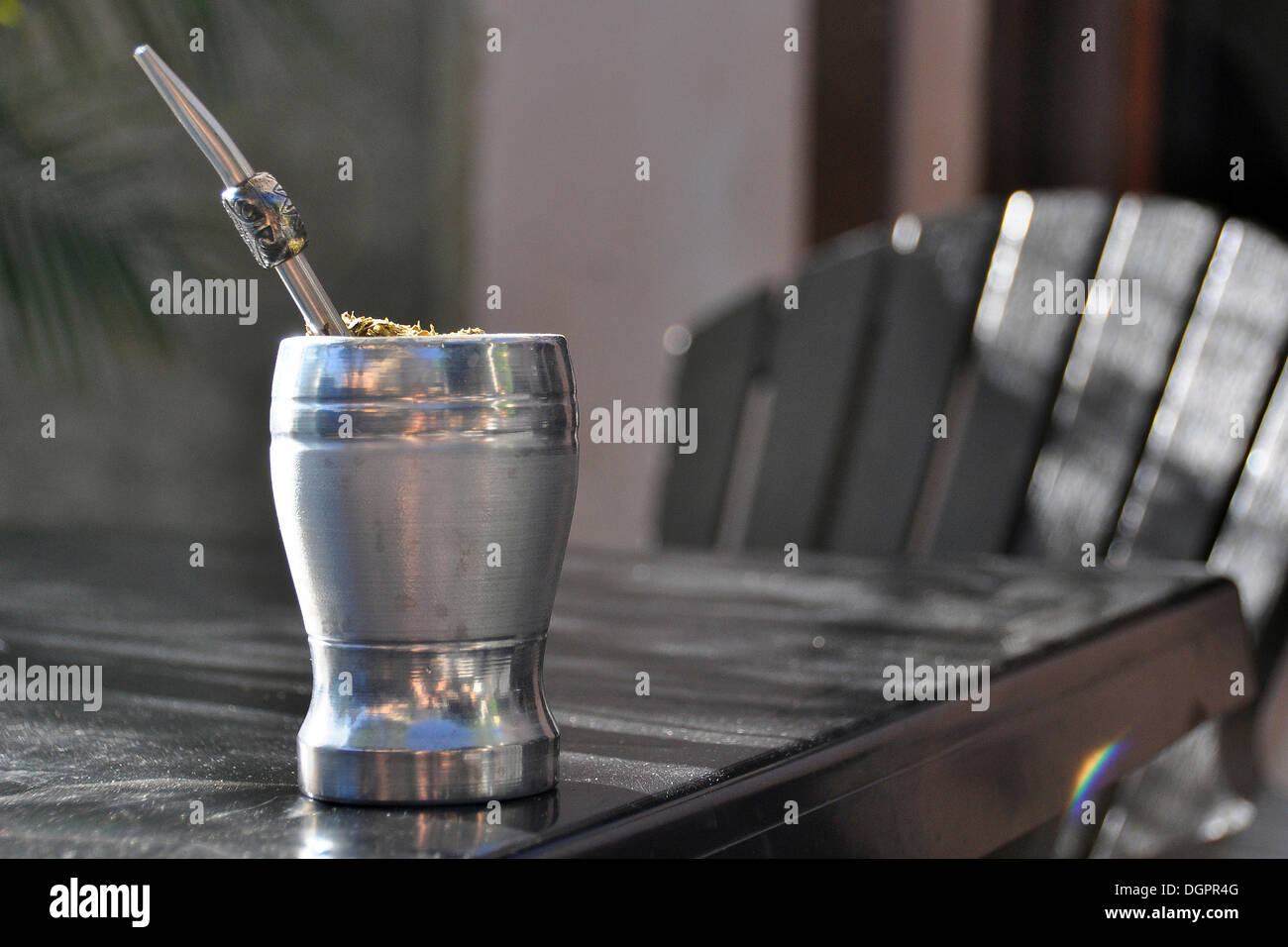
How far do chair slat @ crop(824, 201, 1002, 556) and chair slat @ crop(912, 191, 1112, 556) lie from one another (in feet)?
0.09

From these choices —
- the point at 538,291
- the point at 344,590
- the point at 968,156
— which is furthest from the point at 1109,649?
the point at 538,291

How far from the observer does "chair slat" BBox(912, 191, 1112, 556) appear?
162 centimetres

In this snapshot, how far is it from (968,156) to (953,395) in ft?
2.06

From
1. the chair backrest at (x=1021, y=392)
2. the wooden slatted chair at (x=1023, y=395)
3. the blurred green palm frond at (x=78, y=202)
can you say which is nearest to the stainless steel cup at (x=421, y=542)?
the blurred green palm frond at (x=78, y=202)

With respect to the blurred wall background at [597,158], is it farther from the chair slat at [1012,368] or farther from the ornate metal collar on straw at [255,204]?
the ornate metal collar on straw at [255,204]

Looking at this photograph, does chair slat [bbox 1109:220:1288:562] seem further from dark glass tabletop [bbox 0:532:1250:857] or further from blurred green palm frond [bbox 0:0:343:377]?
blurred green palm frond [bbox 0:0:343:377]

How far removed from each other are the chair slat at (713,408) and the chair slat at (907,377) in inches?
6.4

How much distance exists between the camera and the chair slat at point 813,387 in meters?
1.74

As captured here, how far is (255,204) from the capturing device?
48 cm

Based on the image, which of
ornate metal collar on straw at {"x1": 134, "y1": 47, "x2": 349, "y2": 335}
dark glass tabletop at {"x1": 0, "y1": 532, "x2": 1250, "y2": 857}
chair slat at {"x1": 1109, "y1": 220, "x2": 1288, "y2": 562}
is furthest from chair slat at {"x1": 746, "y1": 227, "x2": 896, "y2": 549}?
ornate metal collar on straw at {"x1": 134, "y1": 47, "x2": 349, "y2": 335}

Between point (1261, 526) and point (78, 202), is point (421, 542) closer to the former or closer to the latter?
point (78, 202)
